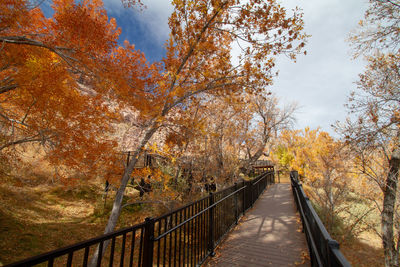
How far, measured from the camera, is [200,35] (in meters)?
7.64

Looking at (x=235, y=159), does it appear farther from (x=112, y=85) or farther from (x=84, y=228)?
(x=84, y=228)

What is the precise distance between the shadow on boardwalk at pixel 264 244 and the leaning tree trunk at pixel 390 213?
5.24 m

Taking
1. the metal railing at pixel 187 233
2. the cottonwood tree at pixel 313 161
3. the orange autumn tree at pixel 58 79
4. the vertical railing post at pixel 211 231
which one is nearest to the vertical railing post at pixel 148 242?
the metal railing at pixel 187 233

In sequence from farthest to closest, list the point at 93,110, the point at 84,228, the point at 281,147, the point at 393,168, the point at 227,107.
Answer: the point at 281,147
the point at 227,107
the point at 84,228
the point at 93,110
the point at 393,168

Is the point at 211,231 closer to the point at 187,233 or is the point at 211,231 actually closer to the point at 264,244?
the point at 187,233

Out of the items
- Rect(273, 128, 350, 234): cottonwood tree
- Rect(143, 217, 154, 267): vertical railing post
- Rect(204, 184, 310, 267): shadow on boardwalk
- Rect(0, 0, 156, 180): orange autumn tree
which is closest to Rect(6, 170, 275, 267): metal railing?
Rect(143, 217, 154, 267): vertical railing post

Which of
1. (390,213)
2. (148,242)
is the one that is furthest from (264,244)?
(390,213)

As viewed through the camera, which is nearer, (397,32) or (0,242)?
(397,32)

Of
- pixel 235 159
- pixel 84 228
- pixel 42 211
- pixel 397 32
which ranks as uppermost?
pixel 397 32

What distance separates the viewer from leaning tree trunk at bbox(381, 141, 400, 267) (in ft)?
28.5

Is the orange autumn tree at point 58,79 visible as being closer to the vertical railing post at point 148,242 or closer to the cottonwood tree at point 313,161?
the vertical railing post at point 148,242

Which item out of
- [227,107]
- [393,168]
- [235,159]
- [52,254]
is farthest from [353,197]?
[52,254]

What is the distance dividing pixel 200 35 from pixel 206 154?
22.7 feet

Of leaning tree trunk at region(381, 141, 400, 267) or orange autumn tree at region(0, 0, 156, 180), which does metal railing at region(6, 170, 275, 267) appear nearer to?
orange autumn tree at region(0, 0, 156, 180)
